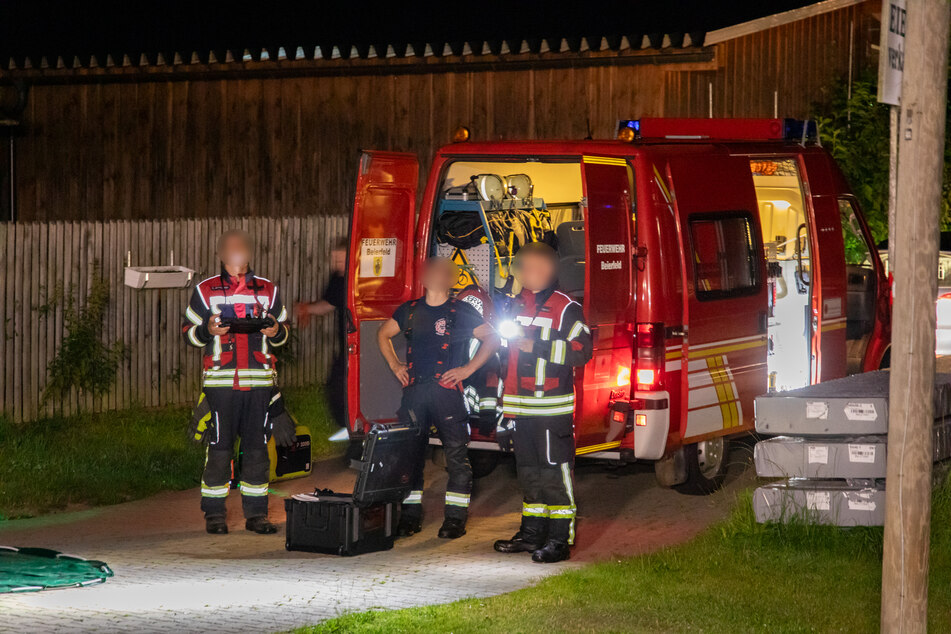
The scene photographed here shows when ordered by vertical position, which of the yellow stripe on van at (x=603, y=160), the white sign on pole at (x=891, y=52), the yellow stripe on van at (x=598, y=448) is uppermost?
the white sign on pole at (x=891, y=52)

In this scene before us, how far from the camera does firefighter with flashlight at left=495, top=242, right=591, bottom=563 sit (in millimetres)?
8062

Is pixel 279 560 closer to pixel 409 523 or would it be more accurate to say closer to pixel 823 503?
pixel 409 523

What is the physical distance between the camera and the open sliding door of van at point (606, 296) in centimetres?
873

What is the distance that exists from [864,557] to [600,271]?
2260mm

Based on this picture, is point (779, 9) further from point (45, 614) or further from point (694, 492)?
point (45, 614)

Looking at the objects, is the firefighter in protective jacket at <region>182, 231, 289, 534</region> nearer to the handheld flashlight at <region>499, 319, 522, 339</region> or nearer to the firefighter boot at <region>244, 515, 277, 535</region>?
the firefighter boot at <region>244, 515, 277, 535</region>

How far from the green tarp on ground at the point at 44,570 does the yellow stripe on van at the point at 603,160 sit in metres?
3.66

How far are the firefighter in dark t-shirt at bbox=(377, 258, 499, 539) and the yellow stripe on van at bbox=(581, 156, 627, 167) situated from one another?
1056 mm

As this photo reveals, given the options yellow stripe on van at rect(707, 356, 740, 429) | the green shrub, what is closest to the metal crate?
yellow stripe on van at rect(707, 356, 740, 429)

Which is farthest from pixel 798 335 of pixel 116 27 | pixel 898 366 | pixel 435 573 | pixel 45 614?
pixel 116 27

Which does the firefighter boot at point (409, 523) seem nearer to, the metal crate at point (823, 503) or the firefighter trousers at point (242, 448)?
the firefighter trousers at point (242, 448)

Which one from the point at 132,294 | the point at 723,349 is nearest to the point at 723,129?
the point at 723,349

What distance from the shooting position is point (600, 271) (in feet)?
28.8

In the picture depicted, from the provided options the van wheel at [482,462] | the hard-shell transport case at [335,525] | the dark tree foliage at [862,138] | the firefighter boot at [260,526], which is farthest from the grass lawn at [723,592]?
the dark tree foliage at [862,138]
